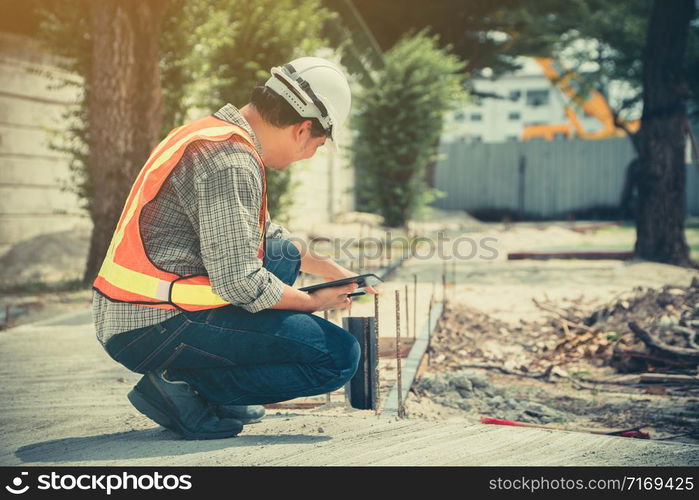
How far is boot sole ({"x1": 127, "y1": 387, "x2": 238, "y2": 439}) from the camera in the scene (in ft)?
10.6

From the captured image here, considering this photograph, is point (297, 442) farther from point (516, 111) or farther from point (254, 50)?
point (516, 111)

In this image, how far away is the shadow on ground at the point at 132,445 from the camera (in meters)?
3.01

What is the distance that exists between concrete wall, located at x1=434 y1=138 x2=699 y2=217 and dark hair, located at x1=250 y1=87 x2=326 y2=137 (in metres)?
20.5

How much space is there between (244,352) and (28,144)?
8.87 metres

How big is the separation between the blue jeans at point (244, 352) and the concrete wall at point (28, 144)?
24.4ft

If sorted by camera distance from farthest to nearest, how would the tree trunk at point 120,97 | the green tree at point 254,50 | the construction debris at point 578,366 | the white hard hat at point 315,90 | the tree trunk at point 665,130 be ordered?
1. the green tree at point 254,50
2. the tree trunk at point 665,130
3. the tree trunk at point 120,97
4. the construction debris at point 578,366
5. the white hard hat at point 315,90

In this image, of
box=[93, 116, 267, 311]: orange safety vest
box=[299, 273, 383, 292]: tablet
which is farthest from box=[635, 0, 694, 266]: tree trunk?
box=[93, 116, 267, 311]: orange safety vest

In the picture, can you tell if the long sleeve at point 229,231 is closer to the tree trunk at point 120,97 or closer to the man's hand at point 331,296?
the man's hand at point 331,296

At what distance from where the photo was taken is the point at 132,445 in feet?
Result: 10.4

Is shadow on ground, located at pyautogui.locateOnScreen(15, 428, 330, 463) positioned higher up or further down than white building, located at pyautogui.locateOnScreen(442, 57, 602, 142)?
further down

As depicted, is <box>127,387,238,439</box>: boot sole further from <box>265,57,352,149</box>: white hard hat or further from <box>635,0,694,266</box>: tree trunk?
<box>635,0,694,266</box>: tree trunk

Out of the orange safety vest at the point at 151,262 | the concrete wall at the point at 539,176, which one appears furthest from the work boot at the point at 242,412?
→ the concrete wall at the point at 539,176
